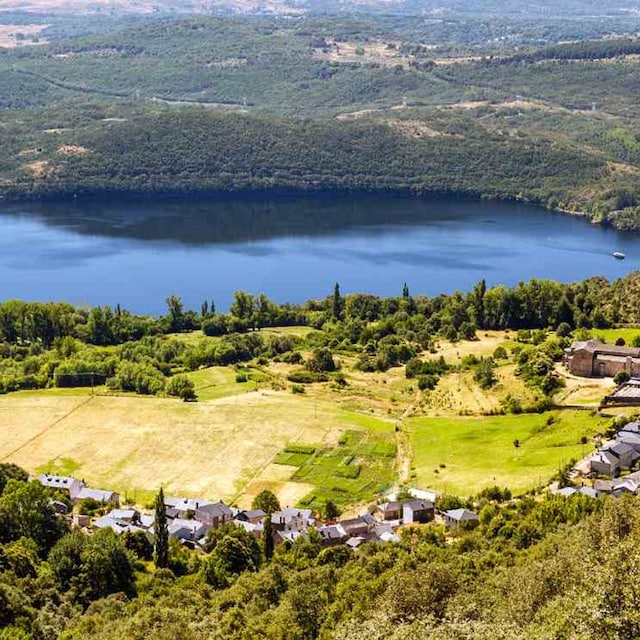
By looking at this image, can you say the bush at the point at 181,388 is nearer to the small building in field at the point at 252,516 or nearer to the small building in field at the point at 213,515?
the small building in field at the point at 213,515

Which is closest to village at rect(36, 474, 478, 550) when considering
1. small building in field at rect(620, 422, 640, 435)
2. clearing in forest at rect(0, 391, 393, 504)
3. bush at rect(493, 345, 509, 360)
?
clearing in forest at rect(0, 391, 393, 504)

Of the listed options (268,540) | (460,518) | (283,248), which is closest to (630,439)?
(460,518)

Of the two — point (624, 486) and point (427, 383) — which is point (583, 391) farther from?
point (624, 486)

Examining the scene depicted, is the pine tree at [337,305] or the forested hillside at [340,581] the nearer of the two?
the forested hillside at [340,581]

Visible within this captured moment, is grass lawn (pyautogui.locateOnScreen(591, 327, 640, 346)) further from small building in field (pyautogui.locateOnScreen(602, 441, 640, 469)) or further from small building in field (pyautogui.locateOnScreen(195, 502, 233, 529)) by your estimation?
small building in field (pyautogui.locateOnScreen(195, 502, 233, 529))

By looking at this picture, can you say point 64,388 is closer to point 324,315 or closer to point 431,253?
A: point 324,315

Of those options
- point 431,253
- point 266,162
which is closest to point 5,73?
point 266,162

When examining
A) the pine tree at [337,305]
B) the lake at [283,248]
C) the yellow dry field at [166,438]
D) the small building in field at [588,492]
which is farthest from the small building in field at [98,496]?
the lake at [283,248]

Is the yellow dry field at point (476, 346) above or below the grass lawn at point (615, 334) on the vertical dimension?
below
